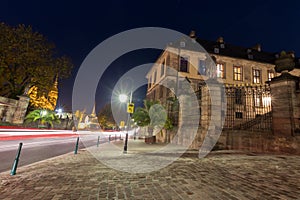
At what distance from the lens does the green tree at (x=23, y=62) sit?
21.7 m

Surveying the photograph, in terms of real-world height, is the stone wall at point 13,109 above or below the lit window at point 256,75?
below

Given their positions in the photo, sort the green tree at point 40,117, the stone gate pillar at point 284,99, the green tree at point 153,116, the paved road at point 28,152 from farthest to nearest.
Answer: the green tree at point 40,117 < the green tree at point 153,116 < the stone gate pillar at point 284,99 < the paved road at point 28,152

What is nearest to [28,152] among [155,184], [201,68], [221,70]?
[155,184]

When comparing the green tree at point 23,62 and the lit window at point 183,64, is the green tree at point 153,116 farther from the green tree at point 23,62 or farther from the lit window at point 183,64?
the green tree at point 23,62

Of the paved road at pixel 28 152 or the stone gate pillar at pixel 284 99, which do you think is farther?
the stone gate pillar at pixel 284 99

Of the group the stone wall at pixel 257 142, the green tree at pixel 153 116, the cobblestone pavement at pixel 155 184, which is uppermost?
the green tree at pixel 153 116

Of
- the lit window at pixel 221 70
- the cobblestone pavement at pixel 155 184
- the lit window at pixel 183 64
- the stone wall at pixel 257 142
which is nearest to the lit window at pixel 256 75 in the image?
the lit window at pixel 221 70

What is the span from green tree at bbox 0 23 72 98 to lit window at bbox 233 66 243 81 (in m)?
31.1

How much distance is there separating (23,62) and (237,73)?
114ft

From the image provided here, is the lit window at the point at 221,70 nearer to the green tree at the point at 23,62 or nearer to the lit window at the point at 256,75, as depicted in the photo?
the lit window at the point at 256,75

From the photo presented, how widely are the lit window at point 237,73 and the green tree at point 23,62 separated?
31.1 metres

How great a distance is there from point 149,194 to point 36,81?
1168 inches

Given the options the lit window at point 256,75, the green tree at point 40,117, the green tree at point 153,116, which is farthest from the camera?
the lit window at point 256,75

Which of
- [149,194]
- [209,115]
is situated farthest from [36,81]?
[149,194]
